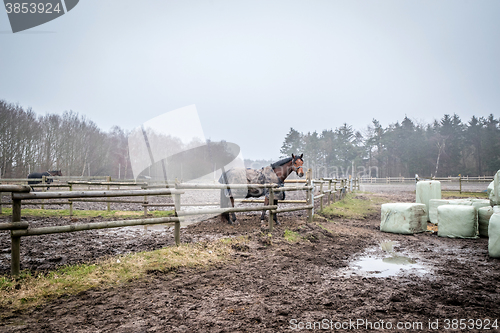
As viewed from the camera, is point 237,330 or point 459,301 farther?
point 459,301

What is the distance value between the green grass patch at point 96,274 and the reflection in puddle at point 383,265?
186cm

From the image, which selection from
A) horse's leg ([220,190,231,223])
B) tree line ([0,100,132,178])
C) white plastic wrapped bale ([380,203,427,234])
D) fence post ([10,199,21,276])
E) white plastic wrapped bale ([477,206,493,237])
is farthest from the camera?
tree line ([0,100,132,178])

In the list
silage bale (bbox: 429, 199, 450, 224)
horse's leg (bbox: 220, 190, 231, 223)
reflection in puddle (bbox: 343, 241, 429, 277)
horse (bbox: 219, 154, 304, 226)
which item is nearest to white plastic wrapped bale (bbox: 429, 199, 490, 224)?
silage bale (bbox: 429, 199, 450, 224)

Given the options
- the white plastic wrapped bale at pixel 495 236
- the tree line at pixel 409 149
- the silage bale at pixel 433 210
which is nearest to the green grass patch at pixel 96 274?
the white plastic wrapped bale at pixel 495 236

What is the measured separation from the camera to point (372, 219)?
8.62 metres

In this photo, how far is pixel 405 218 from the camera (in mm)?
6258

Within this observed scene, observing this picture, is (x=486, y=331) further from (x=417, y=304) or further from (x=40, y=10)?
(x=40, y=10)

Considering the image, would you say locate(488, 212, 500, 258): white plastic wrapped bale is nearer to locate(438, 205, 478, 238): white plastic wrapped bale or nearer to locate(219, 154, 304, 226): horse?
locate(438, 205, 478, 238): white plastic wrapped bale

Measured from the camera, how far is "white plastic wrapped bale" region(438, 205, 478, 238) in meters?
5.43

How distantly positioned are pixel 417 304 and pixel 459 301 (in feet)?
1.30

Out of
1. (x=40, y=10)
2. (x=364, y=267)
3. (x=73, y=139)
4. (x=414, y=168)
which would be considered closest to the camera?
(x=364, y=267)

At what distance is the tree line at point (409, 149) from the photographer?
4131 centimetres

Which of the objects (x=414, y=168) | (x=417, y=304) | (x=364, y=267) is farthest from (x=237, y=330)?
(x=414, y=168)

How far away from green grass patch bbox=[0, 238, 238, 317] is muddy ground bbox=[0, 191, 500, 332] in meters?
0.17
